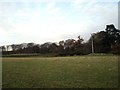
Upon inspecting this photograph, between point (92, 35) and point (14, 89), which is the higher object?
point (92, 35)

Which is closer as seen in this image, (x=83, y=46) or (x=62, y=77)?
(x=62, y=77)

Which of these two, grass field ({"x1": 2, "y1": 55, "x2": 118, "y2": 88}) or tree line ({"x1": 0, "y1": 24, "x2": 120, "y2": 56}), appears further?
tree line ({"x1": 0, "y1": 24, "x2": 120, "y2": 56})

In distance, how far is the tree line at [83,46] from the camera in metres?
77.9

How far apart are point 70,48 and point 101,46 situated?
1759 cm

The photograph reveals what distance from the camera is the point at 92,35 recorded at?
85812mm

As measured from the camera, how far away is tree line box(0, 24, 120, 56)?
7793 centimetres

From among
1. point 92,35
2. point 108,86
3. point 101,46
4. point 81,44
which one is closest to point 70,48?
point 81,44

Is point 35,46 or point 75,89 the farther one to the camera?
point 35,46

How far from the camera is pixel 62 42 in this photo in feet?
340

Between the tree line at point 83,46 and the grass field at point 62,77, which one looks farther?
the tree line at point 83,46

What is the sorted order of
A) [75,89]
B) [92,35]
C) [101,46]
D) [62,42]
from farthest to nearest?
[62,42] < [92,35] < [101,46] < [75,89]

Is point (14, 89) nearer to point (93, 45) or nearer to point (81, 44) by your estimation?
point (93, 45)

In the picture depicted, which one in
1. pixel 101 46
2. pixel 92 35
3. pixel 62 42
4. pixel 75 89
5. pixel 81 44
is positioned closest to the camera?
pixel 75 89

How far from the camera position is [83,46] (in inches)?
3516
